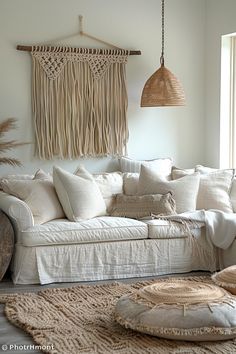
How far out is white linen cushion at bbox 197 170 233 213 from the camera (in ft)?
18.6

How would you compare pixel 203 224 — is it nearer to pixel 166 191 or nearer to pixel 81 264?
pixel 166 191

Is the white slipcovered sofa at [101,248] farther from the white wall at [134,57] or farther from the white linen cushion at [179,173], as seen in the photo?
the white wall at [134,57]

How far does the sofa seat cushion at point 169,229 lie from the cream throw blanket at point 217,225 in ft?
0.12

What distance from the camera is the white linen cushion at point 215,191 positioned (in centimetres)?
567

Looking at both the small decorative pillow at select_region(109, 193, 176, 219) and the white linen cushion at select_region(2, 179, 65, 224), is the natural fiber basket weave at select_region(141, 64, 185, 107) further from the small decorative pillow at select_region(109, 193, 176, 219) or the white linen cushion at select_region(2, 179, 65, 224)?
the white linen cushion at select_region(2, 179, 65, 224)

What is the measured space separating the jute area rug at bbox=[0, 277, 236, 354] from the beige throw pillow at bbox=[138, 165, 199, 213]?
3.52 feet

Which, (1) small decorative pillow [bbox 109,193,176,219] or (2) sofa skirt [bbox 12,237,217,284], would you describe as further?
(1) small decorative pillow [bbox 109,193,176,219]

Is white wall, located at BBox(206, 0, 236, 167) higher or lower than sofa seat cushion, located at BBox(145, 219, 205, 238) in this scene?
higher

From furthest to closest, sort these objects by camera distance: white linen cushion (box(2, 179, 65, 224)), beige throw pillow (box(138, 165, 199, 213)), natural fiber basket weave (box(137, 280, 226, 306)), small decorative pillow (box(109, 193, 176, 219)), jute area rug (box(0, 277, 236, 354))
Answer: beige throw pillow (box(138, 165, 199, 213)) < small decorative pillow (box(109, 193, 176, 219)) < white linen cushion (box(2, 179, 65, 224)) < natural fiber basket weave (box(137, 280, 226, 306)) < jute area rug (box(0, 277, 236, 354))

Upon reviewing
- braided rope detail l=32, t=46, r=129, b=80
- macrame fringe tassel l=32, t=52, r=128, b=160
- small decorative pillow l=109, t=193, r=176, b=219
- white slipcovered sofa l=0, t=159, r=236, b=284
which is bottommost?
white slipcovered sofa l=0, t=159, r=236, b=284

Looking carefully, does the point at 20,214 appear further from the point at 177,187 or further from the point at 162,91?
the point at 162,91

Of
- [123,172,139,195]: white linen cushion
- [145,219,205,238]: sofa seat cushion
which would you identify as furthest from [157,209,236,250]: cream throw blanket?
[123,172,139,195]: white linen cushion

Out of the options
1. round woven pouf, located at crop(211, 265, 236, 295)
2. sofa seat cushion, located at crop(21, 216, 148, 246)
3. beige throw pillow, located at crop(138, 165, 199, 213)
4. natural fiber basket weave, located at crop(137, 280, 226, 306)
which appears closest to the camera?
natural fiber basket weave, located at crop(137, 280, 226, 306)

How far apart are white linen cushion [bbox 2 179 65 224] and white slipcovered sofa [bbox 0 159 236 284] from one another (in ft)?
0.25
